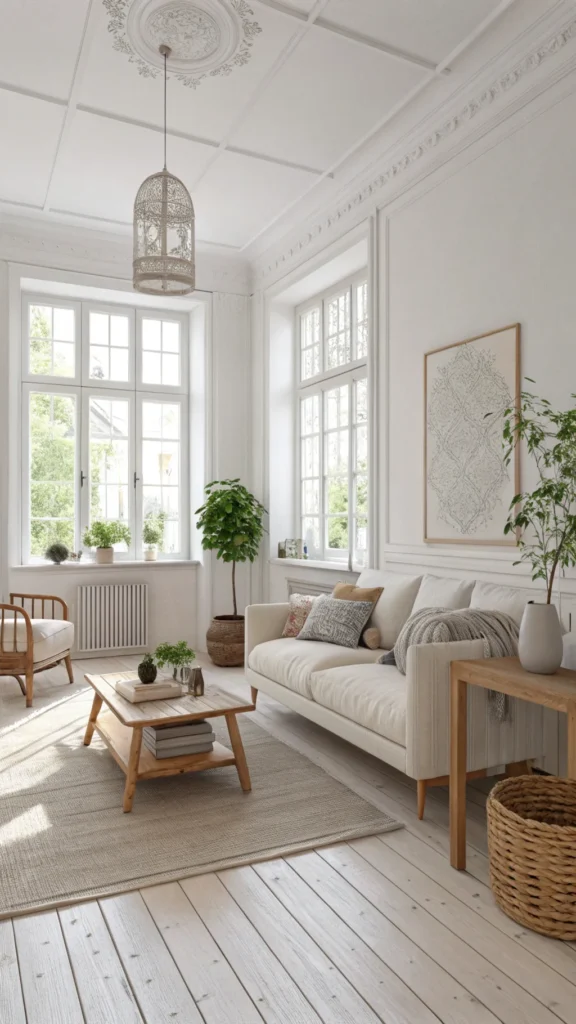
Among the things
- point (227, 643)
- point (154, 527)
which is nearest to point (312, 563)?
point (227, 643)

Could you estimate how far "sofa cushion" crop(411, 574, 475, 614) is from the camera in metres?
3.60

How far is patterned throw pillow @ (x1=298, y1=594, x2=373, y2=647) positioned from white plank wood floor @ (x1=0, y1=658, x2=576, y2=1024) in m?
1.53

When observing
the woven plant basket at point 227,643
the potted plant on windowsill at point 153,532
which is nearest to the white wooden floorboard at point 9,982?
the woven plant basket at point 227,643

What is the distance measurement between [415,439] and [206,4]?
2.49 meters

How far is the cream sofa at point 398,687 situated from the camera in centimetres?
277

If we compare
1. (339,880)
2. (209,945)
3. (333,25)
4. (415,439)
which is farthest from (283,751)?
(333,25)

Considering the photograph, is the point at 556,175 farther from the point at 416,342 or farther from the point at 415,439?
the point at 415,439

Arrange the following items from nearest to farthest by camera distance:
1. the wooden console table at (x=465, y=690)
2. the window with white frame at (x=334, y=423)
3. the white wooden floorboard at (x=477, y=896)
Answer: the white wooden floorboard at (x=477, y=896), the wooden console table at (x=465, y=690), the window with white frame at (x=334, y=423)

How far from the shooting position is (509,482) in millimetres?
3680

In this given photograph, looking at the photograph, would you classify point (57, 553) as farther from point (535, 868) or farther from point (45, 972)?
point (535, 868)

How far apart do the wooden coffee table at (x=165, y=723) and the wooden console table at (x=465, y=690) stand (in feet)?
Result: 3.16

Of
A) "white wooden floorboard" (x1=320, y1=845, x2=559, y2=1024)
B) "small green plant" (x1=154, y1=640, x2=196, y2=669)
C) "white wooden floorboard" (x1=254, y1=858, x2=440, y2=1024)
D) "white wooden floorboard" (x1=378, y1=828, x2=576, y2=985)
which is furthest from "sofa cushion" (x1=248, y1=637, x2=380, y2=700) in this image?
"white wooden floorboard" (x1=254, y1=858, x2=440, y2=1024)

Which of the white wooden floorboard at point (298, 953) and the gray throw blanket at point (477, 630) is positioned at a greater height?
the gray throw blanket at point (477, 630)

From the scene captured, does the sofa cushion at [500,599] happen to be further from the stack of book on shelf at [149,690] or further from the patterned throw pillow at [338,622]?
the stack of book on shelf at [149,690]
